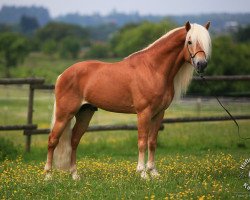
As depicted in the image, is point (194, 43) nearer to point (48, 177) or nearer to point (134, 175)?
point (134, 175)

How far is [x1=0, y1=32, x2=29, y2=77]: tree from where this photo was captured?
288 ft

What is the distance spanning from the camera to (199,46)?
825 centimetres

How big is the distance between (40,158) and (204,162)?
421cm

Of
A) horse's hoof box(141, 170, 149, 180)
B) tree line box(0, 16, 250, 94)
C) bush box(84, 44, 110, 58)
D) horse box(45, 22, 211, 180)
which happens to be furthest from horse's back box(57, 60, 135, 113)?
bush box(84, 44, 110, 58)

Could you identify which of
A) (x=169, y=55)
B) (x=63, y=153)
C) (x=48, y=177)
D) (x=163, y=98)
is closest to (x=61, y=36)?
(x=63, y=153)

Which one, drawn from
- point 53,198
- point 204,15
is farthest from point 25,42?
point 53,198

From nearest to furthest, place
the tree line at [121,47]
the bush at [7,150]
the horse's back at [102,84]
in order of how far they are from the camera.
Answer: the horse's back at [102,84]
the bush at [7,150]
the tree line at [121,47]

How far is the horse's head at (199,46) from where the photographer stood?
26.9ft

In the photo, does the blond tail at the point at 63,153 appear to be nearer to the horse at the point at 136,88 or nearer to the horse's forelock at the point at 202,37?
the horse at the point at 136,88

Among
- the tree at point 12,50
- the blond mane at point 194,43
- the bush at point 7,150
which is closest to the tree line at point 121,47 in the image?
the tree at point 12,50

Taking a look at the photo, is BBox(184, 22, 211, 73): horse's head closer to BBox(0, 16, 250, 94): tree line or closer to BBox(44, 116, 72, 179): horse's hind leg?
BBox(44, 116, 72, 179): horse's hind leg

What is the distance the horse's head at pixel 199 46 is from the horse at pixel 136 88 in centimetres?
3

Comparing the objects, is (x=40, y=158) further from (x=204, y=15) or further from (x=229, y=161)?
(x=204, y=15)

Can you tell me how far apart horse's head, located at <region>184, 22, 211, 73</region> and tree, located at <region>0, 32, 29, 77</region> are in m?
77.1
